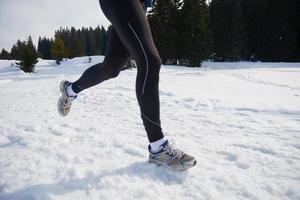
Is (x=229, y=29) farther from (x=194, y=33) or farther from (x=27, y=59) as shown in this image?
(x=27, y=59)

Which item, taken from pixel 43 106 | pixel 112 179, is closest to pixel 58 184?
pixel 112 179

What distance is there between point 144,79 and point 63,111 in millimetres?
1044

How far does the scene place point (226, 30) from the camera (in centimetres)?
3519

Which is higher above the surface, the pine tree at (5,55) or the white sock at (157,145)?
the pine tree at (5,55)

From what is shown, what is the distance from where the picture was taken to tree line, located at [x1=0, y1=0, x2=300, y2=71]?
29.3 meters

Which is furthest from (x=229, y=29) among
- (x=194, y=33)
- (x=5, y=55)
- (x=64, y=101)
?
(x=5, y=55)

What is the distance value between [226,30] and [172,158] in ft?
117

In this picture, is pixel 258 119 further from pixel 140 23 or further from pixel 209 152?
pixel 140 23

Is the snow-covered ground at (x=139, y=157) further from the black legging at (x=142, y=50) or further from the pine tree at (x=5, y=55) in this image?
the pine tree at (x=5, y=55)

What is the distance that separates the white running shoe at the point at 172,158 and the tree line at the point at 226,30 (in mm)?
27715

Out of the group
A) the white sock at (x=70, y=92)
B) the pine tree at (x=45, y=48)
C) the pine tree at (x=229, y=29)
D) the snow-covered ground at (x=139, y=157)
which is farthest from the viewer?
the pine tree at (x=45, y=48)

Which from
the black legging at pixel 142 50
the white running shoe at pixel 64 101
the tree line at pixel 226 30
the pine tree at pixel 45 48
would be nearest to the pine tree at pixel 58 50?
the tree line at pixel 226 30

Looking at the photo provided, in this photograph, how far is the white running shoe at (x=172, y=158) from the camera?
1.92 meters

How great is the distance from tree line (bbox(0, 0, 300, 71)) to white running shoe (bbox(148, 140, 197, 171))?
2772 centimetres
